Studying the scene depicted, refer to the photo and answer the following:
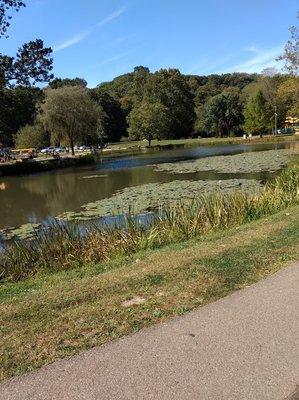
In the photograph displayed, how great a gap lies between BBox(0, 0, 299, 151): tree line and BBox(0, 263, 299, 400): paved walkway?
24.9 m

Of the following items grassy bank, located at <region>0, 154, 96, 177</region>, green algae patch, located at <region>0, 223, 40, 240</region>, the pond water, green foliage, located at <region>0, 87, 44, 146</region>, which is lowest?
the pond water

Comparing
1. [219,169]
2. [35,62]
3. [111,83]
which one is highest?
[111,83]

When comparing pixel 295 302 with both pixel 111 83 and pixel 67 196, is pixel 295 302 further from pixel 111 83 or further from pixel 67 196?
pixel 111 83

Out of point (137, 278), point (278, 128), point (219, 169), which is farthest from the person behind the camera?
point (278, 128)

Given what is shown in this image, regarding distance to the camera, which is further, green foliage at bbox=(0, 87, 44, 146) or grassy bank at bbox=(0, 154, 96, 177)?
grassy bank at bbox=(0, 154, 96, 177)

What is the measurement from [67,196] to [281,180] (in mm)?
12652

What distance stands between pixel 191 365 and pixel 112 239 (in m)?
7.11

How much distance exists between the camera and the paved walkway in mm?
3475

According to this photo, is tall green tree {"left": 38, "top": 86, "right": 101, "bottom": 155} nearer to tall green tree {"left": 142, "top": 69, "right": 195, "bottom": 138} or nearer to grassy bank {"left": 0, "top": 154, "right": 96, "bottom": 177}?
grassy bank {"left": 0, "top": 154, "right": 96, "bottom": 177}

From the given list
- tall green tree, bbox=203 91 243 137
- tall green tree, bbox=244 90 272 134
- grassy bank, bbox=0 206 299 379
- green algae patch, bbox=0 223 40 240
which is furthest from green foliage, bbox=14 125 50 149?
grassy bank, bbox=0 206 299 379

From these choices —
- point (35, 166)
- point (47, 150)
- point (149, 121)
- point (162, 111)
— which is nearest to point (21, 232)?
point (35, 166)

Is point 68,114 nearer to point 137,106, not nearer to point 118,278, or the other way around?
point 137,106

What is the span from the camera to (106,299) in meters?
5.57

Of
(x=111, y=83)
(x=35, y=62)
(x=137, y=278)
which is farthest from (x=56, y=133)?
(x=111, y=83)
